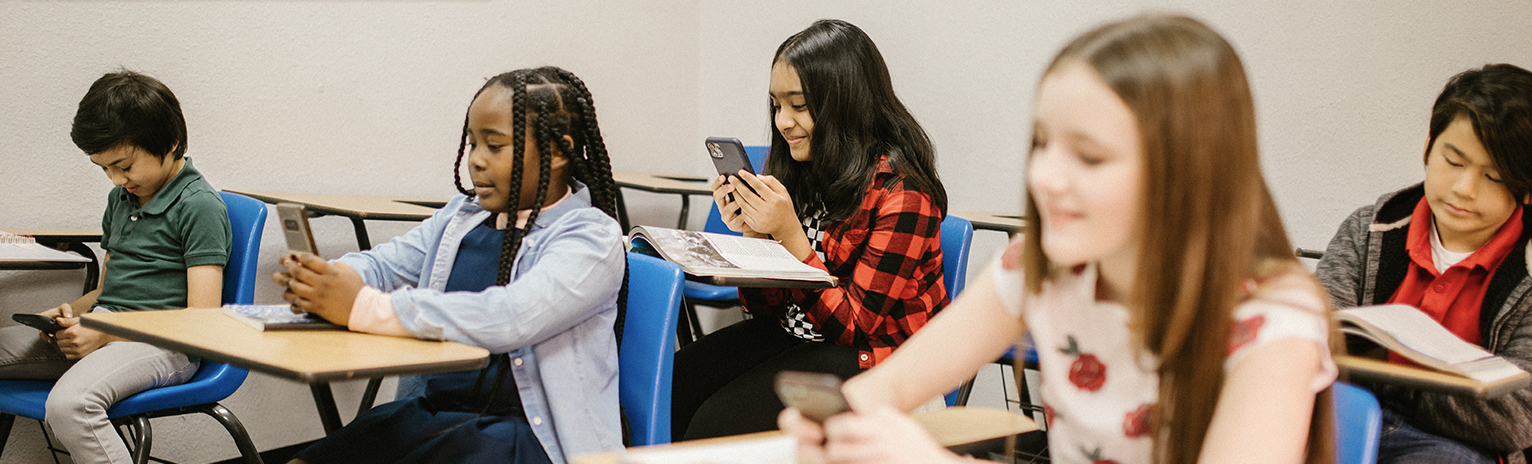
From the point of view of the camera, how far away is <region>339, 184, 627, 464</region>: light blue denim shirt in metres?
1.24

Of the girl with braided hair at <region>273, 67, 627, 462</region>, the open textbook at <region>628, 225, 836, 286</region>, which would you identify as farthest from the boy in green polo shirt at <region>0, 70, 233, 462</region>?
the open textbook at <region>628, 225, 836, 286</region>

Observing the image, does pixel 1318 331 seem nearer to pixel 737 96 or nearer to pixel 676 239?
pixel 676 239

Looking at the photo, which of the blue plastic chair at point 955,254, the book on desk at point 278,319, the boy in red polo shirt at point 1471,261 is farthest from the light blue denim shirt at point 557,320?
the boy in red polo shirt at point 1471,261

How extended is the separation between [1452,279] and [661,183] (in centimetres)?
208

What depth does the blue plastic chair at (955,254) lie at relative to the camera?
1983mm

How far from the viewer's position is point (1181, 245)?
674 mm

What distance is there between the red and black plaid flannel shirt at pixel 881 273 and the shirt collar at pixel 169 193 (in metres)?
1.32

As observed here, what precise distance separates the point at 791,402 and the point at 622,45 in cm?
288

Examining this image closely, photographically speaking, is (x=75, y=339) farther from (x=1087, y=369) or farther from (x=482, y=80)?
(x=1087, y=369)

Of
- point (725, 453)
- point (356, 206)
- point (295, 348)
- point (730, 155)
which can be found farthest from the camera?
point (356, 206)

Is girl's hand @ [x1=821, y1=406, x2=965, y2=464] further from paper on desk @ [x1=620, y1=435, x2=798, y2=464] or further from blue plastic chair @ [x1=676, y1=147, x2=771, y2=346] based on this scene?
blue plastic chair @ [x1=676, y1=147, x2=771, y2=346]

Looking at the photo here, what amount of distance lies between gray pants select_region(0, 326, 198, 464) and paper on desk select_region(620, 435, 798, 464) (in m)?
1.43

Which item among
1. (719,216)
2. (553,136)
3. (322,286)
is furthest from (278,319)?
(719,216)

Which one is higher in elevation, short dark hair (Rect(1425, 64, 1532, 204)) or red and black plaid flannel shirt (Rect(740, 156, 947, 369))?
short dark hair (Rect(1425, 64, 1532, 204))
